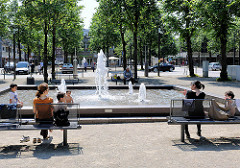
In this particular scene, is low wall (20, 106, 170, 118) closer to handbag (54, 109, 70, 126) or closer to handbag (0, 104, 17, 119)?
handbag (0, 104, 17, 119)

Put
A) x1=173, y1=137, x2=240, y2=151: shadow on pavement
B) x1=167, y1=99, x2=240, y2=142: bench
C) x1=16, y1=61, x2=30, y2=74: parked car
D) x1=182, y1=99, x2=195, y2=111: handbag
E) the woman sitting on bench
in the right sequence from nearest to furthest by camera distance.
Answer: x1=173, y1=137, x2=240, y2=151: shadow on pavement → the woman sitting on bench → x1=167, y1=99, x2=240, y2=142: bench → x1=182, y1=99, x2=195, y2=111: handbag → x1=16, y1=61, x2=30, y2=74: parked car

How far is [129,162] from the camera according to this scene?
5.21 metres

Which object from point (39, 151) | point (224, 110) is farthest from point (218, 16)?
point (39, 151)

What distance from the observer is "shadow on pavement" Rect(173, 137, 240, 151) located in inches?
240

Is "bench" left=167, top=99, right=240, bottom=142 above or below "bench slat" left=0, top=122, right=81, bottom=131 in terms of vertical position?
above

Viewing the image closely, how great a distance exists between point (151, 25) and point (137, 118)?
22305 mm

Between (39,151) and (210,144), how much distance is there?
3.68 meters

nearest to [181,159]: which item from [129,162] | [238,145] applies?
[129,162]

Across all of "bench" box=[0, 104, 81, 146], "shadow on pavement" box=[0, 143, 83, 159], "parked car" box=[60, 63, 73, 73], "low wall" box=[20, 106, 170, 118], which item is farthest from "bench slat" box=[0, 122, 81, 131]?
"parked car" box=[60, 63, 73, 73]

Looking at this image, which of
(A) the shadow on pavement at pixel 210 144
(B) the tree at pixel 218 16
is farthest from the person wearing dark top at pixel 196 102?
(B) the tree at pixel 218 16

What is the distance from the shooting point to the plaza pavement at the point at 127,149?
517cm

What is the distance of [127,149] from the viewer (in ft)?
19.7

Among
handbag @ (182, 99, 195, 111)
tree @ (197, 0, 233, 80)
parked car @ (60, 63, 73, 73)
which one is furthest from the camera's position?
parked car @ (60, 63, 73, 73)

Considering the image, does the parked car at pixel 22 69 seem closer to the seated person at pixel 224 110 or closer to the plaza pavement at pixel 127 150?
the plaza pavement at pixel 127 150
